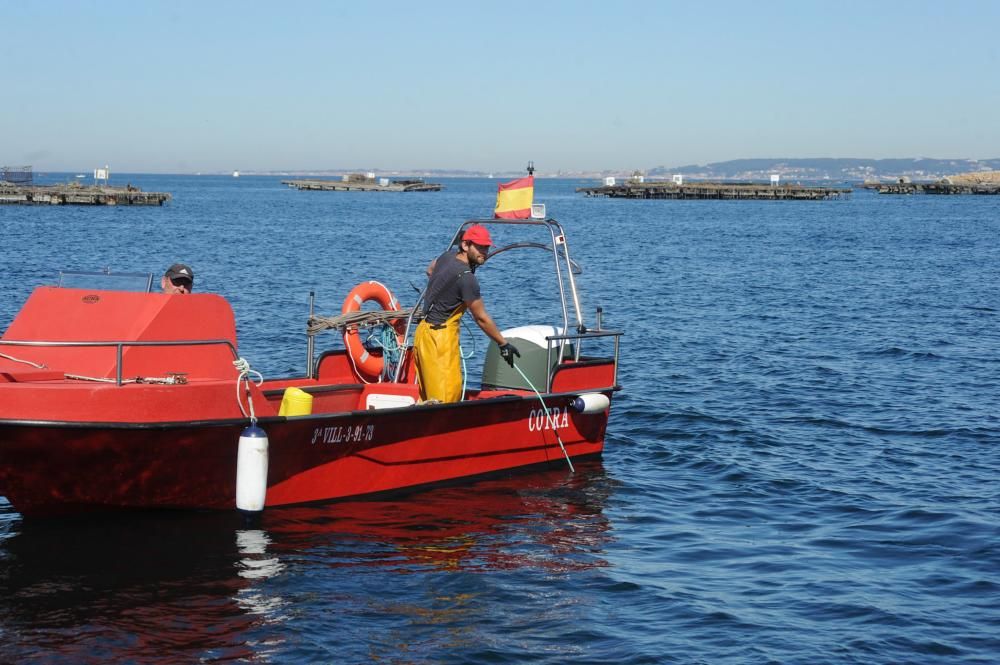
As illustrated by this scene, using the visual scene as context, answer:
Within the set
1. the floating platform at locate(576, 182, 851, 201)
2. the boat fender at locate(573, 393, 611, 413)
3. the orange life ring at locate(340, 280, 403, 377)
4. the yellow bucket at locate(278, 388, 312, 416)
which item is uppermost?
the floating platform at locate(576, 182, 851, 201)

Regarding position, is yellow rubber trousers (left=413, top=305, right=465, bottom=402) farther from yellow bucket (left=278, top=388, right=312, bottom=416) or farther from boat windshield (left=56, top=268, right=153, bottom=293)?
boat windshield (left=56, top=268, right=153, bottom=293)

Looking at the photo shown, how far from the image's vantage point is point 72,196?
89750 millimetres

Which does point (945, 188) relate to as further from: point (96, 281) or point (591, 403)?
point (96, 281)

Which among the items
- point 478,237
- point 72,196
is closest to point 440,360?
point 478,237

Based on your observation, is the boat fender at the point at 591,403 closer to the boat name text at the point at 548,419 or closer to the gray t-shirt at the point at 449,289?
the boat name text at the point at 548,419

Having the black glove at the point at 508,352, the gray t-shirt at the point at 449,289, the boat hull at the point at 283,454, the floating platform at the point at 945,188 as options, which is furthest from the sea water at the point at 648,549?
the floating platform at the point at 945,188

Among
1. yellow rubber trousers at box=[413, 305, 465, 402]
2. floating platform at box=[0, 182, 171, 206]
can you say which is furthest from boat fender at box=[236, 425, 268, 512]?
floating platform at box=[0, 182, 171, 206]

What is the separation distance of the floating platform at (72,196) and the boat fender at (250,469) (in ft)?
280

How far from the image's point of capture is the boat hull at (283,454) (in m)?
8.99

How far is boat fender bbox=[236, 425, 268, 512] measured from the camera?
9.26m

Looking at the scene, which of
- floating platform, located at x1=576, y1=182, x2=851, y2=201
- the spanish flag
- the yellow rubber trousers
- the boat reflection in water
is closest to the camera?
the boat reflection in water

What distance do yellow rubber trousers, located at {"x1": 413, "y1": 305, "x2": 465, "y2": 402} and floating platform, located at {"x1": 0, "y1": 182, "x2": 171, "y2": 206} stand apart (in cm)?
8402

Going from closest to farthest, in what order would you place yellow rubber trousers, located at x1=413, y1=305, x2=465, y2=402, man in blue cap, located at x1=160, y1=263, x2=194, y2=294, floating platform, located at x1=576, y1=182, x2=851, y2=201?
man in blue cap, located at x1=160, y1=263, x2=194, y2=294, yellow rubber trousers, located at x1=413, y1=305, x2=465, y2=402, floating platform, located at x1=576, y1=182, x2=851, y2=201

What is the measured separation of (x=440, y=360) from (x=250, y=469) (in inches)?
95.4
